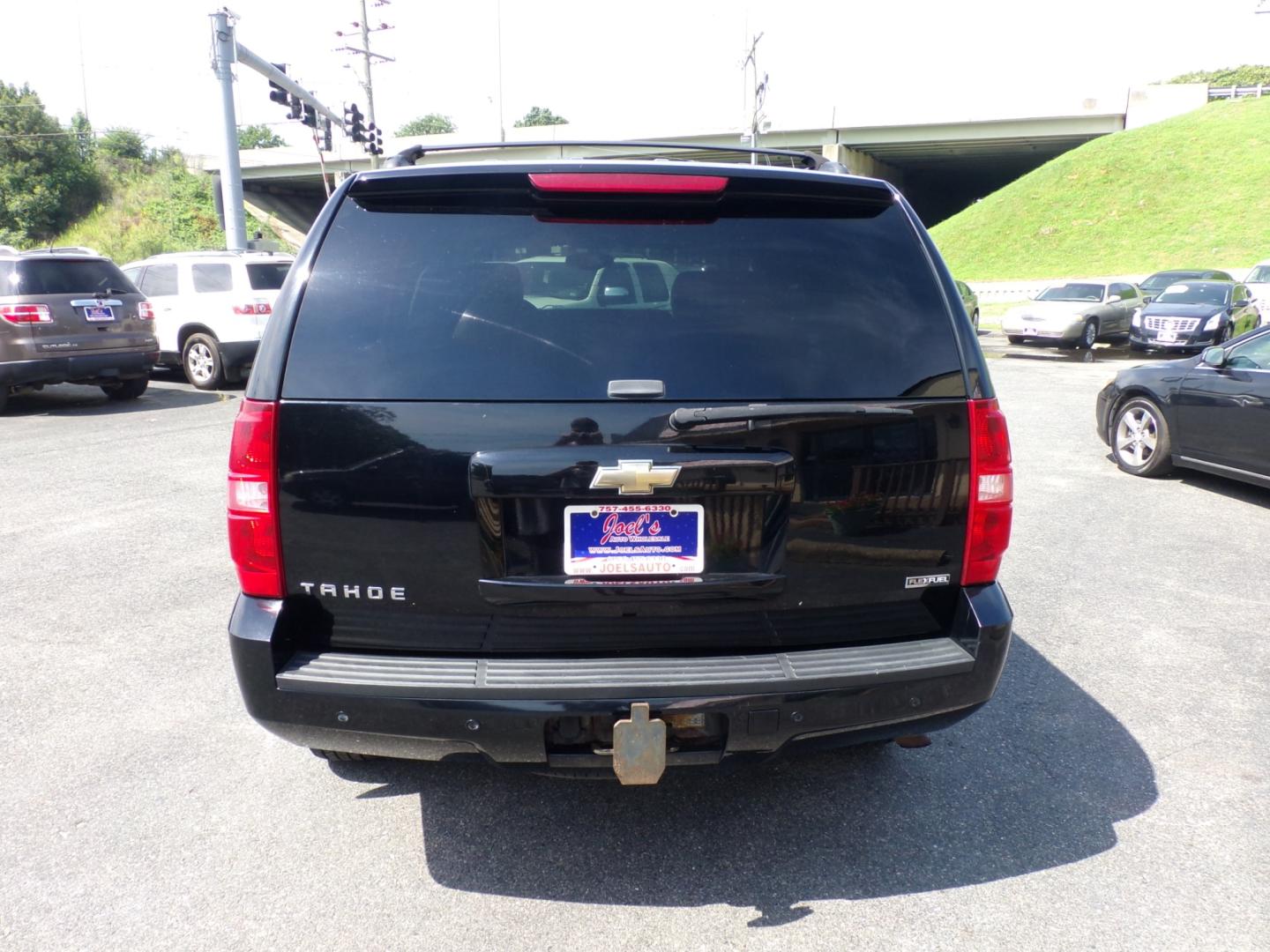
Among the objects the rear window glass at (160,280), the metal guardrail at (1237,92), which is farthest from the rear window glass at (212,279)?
the metal guardrail at (1237,92)

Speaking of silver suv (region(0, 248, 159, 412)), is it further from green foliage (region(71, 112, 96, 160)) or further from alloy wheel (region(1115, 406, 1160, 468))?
green foliage (region(71, 112, 96, 160))

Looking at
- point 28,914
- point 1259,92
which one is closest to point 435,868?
point 28,914

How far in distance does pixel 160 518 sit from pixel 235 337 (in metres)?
7.65

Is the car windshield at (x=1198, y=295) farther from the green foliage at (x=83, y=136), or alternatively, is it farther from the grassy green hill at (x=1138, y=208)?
the green foliage at (x=83, y=136)

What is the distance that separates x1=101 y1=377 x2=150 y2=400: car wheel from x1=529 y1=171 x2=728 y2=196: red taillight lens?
471 inches

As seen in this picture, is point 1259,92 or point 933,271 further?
point 1259,92

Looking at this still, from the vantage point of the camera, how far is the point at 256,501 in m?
2.57

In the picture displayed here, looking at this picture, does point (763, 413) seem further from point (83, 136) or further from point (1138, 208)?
point (83, 136)

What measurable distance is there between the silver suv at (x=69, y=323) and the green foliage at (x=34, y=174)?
4574 cm

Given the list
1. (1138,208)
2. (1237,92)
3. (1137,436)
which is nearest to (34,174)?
(1138,208)

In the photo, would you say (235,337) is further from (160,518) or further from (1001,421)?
(1001,421)

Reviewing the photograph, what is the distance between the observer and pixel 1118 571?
5.91 m

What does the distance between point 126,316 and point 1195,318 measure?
756 inches

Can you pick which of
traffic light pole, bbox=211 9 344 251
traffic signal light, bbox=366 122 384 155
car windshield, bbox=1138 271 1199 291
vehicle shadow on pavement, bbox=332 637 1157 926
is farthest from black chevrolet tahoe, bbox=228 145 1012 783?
traffic signal light, bbox=366 122 384 155
